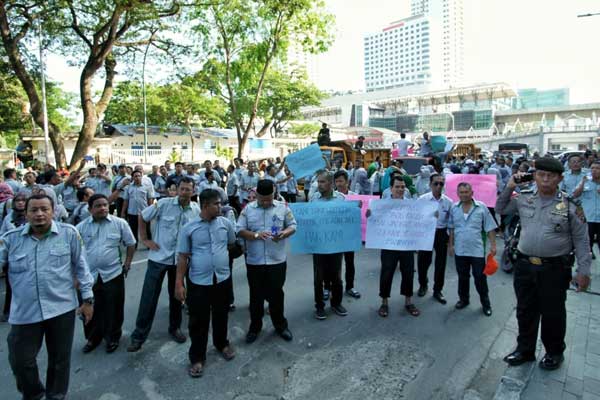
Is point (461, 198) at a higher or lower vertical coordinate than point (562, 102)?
lower

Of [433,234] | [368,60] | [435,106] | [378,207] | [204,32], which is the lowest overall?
[433,234]

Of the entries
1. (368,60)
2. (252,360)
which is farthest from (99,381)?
(368,60)

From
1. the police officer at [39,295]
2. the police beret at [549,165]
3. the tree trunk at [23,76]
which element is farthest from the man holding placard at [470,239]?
the tree trunk at [23,76]

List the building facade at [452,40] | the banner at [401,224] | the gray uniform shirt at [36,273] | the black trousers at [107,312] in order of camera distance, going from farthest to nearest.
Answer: the building facade at [452,40]
the banner at [401,224]
the black trousers at [107,312]
the gray uniform shirt at [36,273]

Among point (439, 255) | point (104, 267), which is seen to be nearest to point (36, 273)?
point (104, 267)

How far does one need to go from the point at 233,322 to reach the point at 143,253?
4.15 meters

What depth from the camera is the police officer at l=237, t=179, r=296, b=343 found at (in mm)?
4191

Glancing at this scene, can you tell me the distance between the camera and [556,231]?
3469 mm

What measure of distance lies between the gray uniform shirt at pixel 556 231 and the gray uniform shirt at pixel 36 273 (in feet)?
12.7

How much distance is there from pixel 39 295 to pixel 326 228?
3.00 m

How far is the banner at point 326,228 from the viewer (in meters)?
4.91

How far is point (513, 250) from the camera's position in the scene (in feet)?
13.2

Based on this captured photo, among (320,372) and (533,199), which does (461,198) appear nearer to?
(533,199)

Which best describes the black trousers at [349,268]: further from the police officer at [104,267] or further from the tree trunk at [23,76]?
the tree trunk at [23,76]
